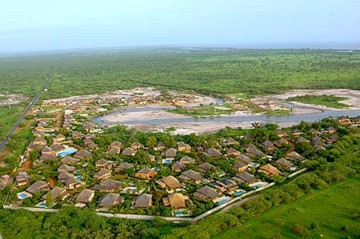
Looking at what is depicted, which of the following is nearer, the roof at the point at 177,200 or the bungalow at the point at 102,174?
the roof at the point at 177,200

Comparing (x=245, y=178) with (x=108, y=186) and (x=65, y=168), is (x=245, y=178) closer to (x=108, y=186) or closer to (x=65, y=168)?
(x=108, y=186)

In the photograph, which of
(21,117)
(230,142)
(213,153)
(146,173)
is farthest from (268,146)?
(21,117)

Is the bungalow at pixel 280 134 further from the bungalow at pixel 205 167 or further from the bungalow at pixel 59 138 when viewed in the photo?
the bungalow at pixel 59 138

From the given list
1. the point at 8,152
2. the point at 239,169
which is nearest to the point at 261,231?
the point at 239,169

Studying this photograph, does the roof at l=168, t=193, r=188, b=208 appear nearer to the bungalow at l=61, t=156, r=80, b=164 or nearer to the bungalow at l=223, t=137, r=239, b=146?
the bungalow at l=61, t=156, r=80, b=164

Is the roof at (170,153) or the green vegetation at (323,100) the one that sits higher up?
the roof at (170,153)

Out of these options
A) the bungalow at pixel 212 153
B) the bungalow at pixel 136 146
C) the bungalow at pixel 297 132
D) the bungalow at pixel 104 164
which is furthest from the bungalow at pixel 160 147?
the bungalow at pixel 297 132

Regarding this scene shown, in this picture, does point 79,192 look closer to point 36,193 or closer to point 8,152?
point 36,193
